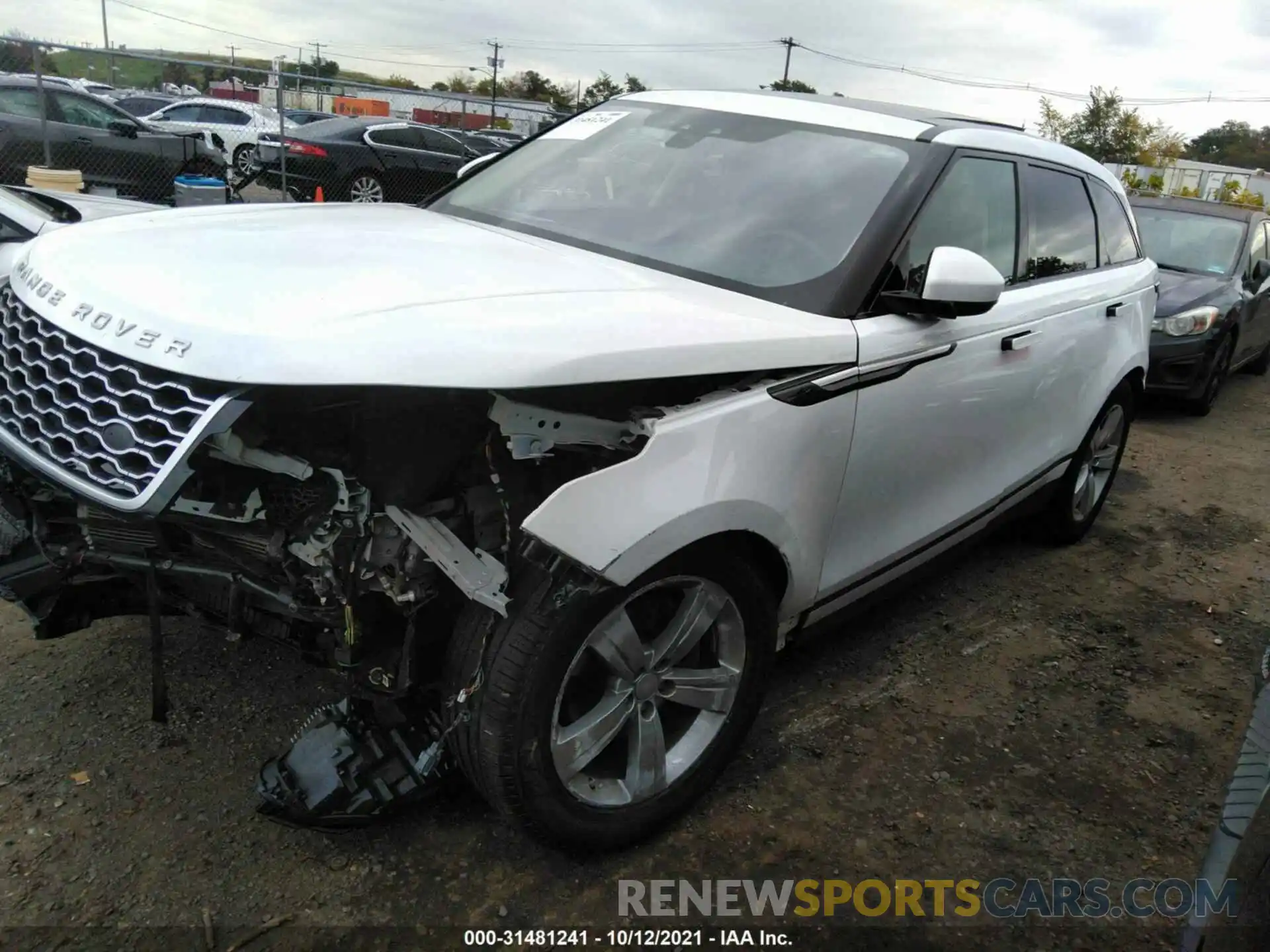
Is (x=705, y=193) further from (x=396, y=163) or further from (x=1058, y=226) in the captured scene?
(x=396, y=163)

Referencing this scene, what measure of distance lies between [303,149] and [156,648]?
1219 centimetres

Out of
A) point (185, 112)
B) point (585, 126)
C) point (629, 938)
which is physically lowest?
point (629, 938)

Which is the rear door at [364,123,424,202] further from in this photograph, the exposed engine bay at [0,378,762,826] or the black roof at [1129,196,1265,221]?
the exposed engine bay at [0,378,762,826]

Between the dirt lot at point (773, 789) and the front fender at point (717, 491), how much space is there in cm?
69

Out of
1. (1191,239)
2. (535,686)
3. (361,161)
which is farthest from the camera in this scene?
(361,161)

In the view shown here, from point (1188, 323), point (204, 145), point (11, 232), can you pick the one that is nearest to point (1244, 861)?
point (11, 232)

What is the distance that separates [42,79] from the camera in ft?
34.3

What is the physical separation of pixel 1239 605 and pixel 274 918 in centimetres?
437

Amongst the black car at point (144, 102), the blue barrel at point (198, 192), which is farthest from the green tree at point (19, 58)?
the black car at point (144, 102)

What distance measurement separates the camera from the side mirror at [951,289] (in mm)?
2584

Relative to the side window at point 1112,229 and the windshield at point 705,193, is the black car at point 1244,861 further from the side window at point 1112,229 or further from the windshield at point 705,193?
the side window at point 1112,229

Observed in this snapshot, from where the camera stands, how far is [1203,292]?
26.3 ft

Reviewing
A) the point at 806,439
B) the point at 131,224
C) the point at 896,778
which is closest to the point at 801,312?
the point at 806,439

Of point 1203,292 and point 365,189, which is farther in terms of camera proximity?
point 365,189
